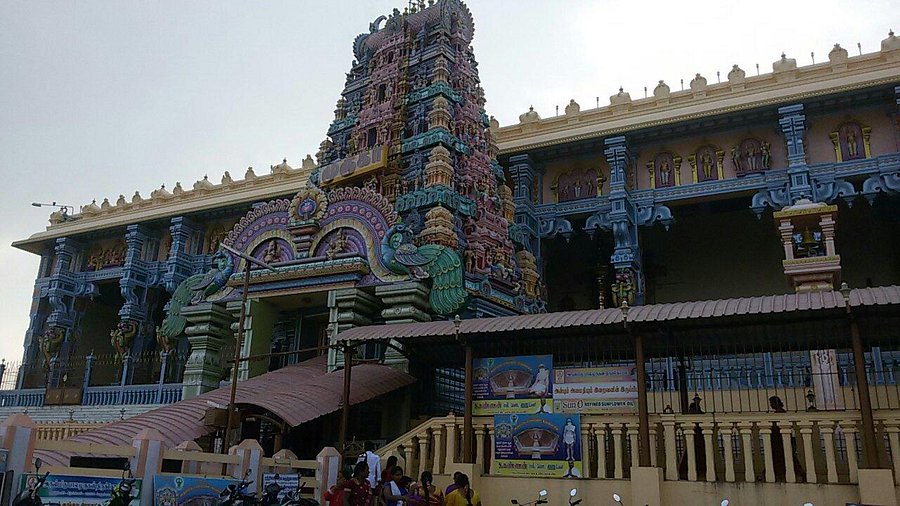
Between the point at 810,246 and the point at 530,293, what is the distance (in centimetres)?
725

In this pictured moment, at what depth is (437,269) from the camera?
17.9m

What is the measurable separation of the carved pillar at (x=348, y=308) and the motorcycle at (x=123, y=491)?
9.52 meters

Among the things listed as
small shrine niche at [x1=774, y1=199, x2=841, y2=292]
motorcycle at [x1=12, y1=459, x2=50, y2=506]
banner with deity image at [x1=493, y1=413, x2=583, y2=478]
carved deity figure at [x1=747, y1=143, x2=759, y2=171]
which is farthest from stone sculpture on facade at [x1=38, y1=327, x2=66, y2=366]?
small shrine niche at [x1=774, y1=199, x2=841, y2=292]

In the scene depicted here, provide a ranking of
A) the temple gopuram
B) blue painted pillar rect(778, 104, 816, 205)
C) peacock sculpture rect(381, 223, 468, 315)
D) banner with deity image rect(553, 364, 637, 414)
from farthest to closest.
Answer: blue painted pillar rect(778, 104, 816, 205)
peacock sculpture rect(381, 223, 468, 315)
banner with deity image rect(553, 364, 637, 414)
the temple gopuram

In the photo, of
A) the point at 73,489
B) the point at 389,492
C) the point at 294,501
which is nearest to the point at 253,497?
the point at 294,501

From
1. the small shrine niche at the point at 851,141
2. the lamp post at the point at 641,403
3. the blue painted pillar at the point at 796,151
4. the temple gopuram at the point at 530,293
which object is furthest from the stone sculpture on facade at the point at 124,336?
the small shrine niche at the point at 851,141

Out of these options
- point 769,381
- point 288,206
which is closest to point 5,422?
point 288,206

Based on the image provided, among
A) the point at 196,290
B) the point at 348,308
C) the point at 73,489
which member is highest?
the point at 196,290

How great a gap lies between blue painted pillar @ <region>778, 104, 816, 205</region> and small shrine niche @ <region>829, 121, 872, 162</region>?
900 millimetres

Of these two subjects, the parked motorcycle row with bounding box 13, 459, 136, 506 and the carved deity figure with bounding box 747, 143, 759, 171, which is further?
the carved deity figure with bounding box 747, 143, 759, 171

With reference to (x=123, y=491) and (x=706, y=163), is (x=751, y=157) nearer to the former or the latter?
(x=706, y=163)

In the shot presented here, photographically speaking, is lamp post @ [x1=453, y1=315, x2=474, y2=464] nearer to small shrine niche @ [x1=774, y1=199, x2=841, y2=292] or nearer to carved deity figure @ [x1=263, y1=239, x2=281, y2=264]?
small shrine niche @ [x1=774, y1=199, x2=841, y2=292]

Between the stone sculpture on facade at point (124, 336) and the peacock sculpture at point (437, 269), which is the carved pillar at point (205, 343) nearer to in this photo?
the peacock sculpture at point (437, 269)

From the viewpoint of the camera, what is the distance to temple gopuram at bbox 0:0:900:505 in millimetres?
12156
